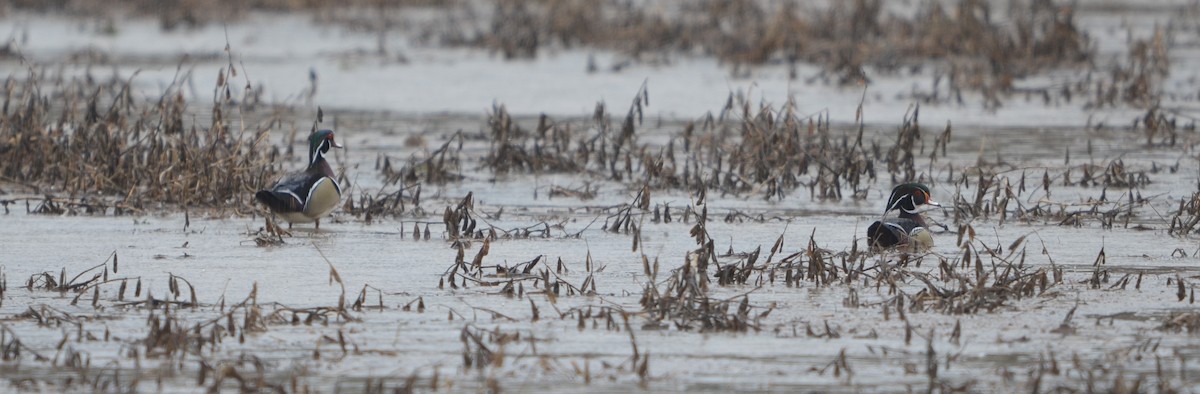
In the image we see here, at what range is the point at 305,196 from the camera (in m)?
7.45

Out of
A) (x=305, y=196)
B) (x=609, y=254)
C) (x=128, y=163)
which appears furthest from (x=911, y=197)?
(x=128, y=163)

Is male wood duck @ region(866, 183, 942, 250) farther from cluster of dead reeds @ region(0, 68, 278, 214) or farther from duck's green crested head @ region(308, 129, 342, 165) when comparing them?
cluster of dead reeds @ region(0, 68, 278, 214)

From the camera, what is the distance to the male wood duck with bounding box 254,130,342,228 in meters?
7.43

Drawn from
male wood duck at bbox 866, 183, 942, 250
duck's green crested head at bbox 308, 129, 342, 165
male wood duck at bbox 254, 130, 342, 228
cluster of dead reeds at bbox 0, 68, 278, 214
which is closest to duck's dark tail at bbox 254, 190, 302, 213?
male wood duck at bbox 254, 130, 342, 228

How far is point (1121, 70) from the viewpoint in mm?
13016

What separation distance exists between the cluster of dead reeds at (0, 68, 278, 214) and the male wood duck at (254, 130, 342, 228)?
0.52 meters

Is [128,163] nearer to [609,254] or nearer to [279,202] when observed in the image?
[279,202]

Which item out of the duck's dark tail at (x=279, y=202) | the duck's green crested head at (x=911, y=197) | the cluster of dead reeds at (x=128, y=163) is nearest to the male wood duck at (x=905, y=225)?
the duck's green crested head at (x=911, y=197)

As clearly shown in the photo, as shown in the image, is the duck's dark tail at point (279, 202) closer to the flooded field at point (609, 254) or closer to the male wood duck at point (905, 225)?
the flooded field at point (609, 254)

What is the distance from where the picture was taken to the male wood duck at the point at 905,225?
6.93m

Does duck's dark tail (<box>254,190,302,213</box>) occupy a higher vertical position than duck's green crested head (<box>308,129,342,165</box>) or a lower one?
lower

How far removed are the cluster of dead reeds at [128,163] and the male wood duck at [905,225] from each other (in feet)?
9.72

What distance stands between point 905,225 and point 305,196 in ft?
8.37

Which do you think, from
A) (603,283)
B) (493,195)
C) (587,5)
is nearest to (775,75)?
(587,5)
